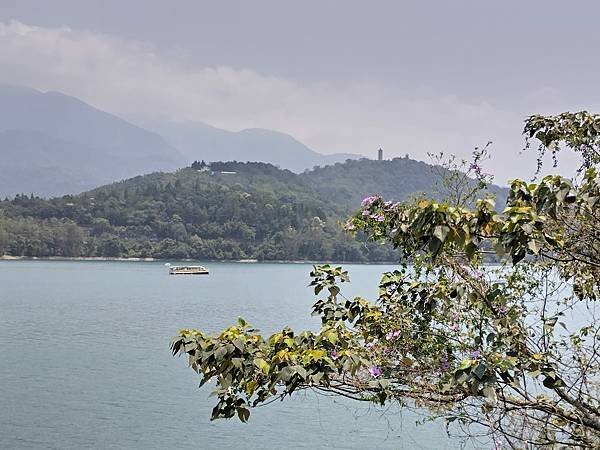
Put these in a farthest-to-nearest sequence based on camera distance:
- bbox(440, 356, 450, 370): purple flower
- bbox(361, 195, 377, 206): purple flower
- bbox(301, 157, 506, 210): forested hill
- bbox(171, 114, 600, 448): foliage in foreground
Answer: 1. bbox(301, 157, 506, 210): forested hill
2. bbox(361, 195, 377, 206): purple flower
3. bbox(440, 356, 450, 370): purple flower
4. bbox(171, 114, 600, 448): foliage in foreground

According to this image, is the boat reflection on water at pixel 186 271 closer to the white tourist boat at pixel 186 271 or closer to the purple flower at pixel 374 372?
the white tourist boat at pixel 186 271

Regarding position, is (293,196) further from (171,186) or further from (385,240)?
(385,240)

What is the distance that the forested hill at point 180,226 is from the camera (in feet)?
341

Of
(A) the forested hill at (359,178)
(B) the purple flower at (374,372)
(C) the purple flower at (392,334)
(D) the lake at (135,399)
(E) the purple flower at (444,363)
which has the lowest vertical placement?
(D) the lake at (135,399)

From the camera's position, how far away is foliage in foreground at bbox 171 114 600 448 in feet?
9.61

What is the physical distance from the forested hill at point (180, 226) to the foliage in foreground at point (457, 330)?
92.0m

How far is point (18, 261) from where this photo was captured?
9919 cm

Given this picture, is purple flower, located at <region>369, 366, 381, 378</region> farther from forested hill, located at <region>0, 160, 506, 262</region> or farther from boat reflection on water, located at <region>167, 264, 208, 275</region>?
forested hill, located at <region>0, 160, 506, 262</region>

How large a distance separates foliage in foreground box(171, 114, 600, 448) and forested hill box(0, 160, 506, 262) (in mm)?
91956

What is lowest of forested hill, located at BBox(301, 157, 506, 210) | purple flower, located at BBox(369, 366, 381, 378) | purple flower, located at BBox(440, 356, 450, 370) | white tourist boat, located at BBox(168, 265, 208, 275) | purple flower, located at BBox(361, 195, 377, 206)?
white tourist boat, located at BBox(168, 265, 208, 275)

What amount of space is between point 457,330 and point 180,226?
109 meters

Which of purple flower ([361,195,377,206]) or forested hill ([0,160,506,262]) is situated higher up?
forested hill ([0,160,506,262])

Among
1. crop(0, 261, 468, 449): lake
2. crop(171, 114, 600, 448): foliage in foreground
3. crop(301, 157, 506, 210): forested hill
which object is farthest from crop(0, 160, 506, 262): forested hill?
crop(171, 114, 600, 448): foliage in foreground

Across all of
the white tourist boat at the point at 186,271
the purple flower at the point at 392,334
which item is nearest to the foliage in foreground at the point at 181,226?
the white tourist boat at the point at 186,271
